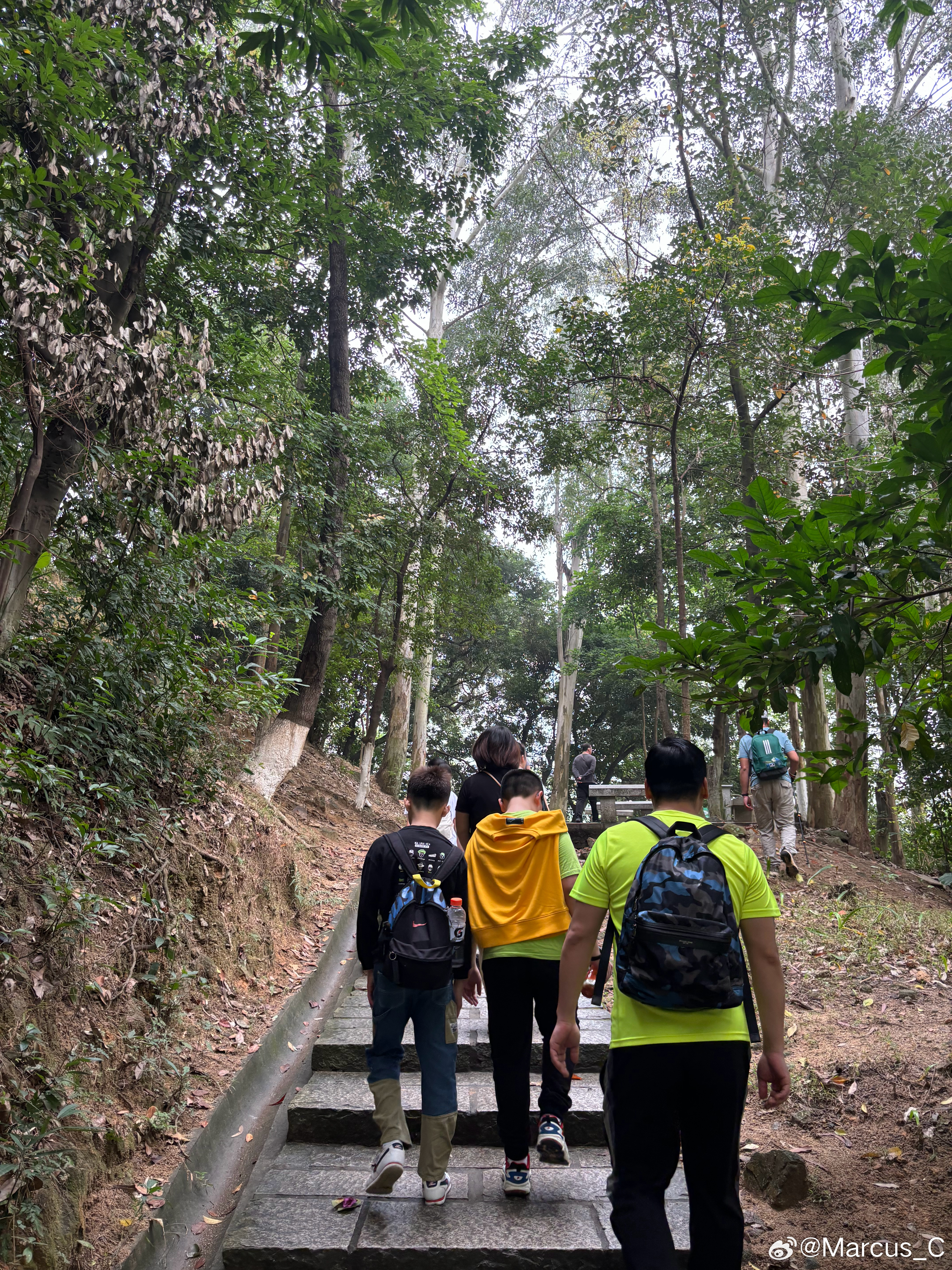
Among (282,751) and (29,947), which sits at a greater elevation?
(282,751)

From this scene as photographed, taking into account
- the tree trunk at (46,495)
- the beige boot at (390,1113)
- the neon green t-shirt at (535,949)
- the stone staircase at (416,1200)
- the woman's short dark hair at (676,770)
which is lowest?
the stone staircase at (416,1200)

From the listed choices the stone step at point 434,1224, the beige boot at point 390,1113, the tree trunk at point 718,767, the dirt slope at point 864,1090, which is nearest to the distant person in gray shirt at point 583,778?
the tree trunk at point 718,767

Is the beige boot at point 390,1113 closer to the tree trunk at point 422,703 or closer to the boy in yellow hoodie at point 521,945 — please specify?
the boy in yellow hoodie at point 521,945

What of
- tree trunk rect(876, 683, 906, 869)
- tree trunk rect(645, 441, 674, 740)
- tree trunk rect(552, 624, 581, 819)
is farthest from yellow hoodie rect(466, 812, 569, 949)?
tree trunk rect(552, 624, 581, 819)

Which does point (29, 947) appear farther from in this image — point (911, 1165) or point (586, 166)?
point (586, 166)

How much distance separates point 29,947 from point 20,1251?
1160mm

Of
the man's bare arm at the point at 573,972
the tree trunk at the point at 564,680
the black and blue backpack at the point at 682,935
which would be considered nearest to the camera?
the black and blue backpack at the point at 682,935

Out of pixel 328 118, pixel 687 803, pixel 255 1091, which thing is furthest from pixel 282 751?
pixel 687 803

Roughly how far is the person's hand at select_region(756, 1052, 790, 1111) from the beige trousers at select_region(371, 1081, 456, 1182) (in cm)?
138

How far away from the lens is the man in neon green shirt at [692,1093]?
7.54 feet

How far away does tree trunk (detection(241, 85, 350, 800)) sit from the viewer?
8.73m

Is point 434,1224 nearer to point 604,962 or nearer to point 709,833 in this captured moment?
point 604,962

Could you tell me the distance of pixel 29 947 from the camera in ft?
11.6

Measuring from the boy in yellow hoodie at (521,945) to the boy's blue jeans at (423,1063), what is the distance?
0.67 ft
